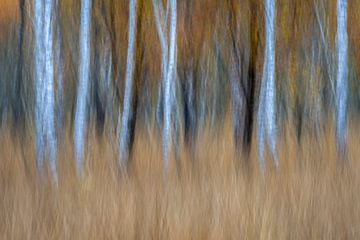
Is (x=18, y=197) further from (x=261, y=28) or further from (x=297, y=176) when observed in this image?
(x=261, y=28)

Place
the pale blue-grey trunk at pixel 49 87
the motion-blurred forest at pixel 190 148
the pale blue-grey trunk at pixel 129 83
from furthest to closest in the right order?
1. the pale blue-grey trunk at pixel 129 83
2. the pale blue-grey trunk at pixel 49 87
3. the motion-blurred forest at pixel 190 148

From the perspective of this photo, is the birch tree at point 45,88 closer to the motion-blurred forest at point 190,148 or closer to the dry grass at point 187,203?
the motion-blurred forest at point 190,148

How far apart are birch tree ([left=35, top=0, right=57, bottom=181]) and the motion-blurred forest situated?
0.07 metres

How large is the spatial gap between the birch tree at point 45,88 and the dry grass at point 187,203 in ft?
1.03

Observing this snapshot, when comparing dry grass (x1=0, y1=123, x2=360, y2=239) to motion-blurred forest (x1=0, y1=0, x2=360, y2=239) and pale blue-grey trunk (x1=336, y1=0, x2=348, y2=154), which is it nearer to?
motion-blurred forest (x1=0, y1=0, x2=360, y2=239)

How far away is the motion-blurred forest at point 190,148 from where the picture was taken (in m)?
6.36

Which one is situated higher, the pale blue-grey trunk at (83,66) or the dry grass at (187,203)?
the pale blue-grey trunk at (83,66)

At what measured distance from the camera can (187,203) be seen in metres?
6.82

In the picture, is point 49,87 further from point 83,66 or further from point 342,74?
point 342,74

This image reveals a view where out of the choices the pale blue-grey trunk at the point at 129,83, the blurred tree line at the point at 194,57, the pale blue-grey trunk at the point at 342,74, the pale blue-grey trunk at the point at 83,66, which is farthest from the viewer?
the blurred tree line at the point at 194,57

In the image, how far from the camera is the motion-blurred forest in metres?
6.36

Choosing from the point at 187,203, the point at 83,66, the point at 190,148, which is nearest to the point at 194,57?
the point at 190,148

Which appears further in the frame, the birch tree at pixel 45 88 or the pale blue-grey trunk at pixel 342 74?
the pale blue-grey trunk at pixel 342 74

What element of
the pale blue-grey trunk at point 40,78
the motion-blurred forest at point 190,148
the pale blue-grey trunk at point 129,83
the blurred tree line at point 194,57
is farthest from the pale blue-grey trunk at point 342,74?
the pale blue-grey trunk at point 40,78
